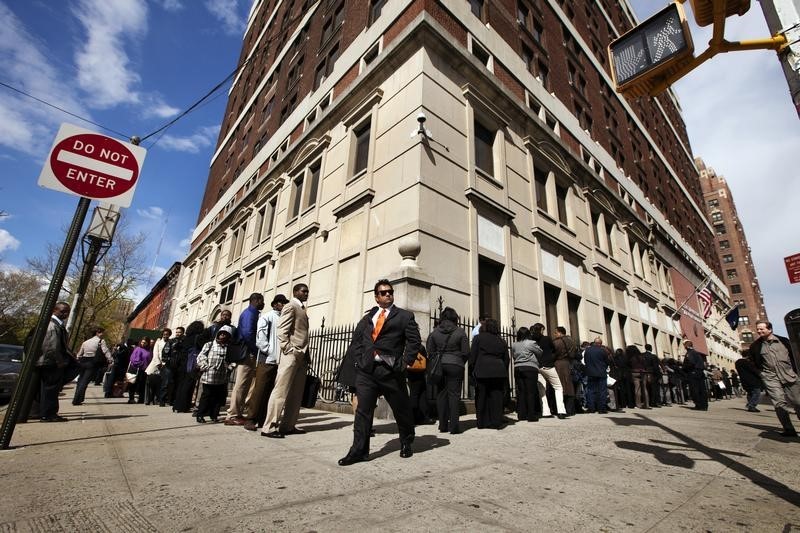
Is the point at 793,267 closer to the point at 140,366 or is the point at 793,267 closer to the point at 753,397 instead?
the point at 753,397

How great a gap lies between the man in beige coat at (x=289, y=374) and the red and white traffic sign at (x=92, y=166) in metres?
2.32

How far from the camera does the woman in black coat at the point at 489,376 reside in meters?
5.93

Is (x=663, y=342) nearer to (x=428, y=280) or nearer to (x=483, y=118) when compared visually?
(x=483, y=118)

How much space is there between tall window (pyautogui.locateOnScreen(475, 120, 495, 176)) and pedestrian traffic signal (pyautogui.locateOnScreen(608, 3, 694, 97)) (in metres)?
8.12

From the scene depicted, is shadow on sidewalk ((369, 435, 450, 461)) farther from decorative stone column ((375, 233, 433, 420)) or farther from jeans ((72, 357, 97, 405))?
jeans ((72, 357, 97, 405))

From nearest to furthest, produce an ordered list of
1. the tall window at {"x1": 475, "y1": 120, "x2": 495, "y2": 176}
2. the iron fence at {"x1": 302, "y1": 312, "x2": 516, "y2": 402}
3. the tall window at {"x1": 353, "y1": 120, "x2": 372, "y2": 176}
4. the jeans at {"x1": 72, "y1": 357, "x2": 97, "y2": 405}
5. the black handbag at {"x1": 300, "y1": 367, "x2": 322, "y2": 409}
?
the black handbag at {"x1": 300, "y1": 367, "x2": 322, "y2": 409}, the jeans at {"x1": 72, "y1": 357, "x2": 97, "y2": 405}, the iron fence at {"x1": 302, "y1": 312, "x2": 516, "y2": 402}, the tall window at {"x1": 475, "y1": 120, "x2": 495, "y2": 176}, the tall window at {"x1": 353, "y1": 120, "x2": 372, "y2": 176}

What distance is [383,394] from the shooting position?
3.71 m

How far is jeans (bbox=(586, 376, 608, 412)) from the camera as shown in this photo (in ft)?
29.2

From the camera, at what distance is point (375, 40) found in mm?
12727

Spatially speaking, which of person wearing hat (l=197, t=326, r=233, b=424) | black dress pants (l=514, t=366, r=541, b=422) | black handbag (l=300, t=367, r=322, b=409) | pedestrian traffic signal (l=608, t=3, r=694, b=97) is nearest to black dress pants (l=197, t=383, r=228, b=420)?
person wearing hat (l=197, t=326, r=233, b=424)

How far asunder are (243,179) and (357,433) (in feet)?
79.4

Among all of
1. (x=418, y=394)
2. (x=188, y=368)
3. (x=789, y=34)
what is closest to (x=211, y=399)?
(x=188, y=368)

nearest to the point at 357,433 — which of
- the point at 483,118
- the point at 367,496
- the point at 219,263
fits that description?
the point at 367,496

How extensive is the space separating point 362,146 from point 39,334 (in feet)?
32.9
